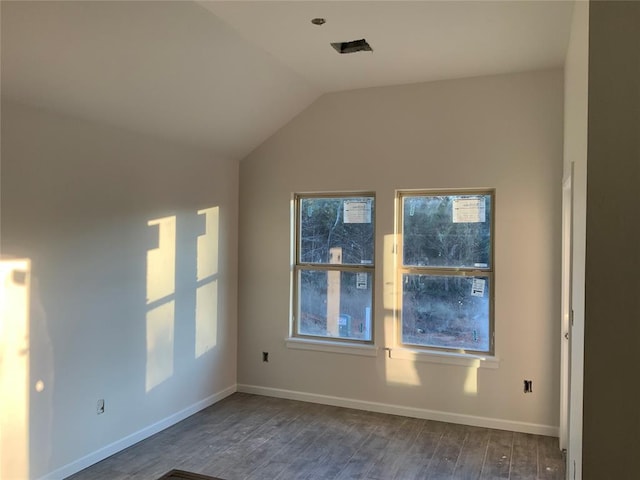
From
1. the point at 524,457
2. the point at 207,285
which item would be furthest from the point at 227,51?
A: the point at 524,457

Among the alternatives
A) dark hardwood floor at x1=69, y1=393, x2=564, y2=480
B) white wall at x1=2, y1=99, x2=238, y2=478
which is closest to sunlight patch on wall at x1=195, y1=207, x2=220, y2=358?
→ white wall at x1=2, y1=99, x2=238, y2=478

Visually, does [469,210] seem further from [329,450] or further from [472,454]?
[329,450]

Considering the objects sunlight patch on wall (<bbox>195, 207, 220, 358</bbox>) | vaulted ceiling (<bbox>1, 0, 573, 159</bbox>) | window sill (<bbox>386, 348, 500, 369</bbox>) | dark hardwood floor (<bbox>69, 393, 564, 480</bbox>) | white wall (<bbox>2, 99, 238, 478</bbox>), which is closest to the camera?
vaulted ceiling (<bbox>1, 0, 573, 159</bbox>)

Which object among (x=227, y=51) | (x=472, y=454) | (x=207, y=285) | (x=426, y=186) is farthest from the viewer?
(x=207, y=285)

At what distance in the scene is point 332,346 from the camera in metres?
4.61

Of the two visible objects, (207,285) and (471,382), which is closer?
(471,382)

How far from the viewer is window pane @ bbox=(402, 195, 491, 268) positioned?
4.19 metres

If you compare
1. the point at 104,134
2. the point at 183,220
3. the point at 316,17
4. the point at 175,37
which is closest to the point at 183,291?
the point at 183,220

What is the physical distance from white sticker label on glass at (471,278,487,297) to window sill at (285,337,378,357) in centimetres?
100

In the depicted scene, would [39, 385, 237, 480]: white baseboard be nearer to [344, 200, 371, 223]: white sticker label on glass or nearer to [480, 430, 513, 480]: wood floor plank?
[344, 200, 371, 223]: white sticker label on glass

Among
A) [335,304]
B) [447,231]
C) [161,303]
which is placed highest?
[447,231]

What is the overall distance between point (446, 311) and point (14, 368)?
323 centimetres

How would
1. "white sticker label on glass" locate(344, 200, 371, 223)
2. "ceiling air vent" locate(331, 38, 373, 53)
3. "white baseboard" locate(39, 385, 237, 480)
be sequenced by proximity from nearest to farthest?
"white baseboard" locate(39, 385, 237, 480)
"ceiling air vent" locate(331, 38, 373, 53)
"white sticker label on glass" locate(344, 200, 371, 223)

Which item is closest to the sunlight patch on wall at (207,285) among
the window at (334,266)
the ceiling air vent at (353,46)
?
the window at (334,266)
